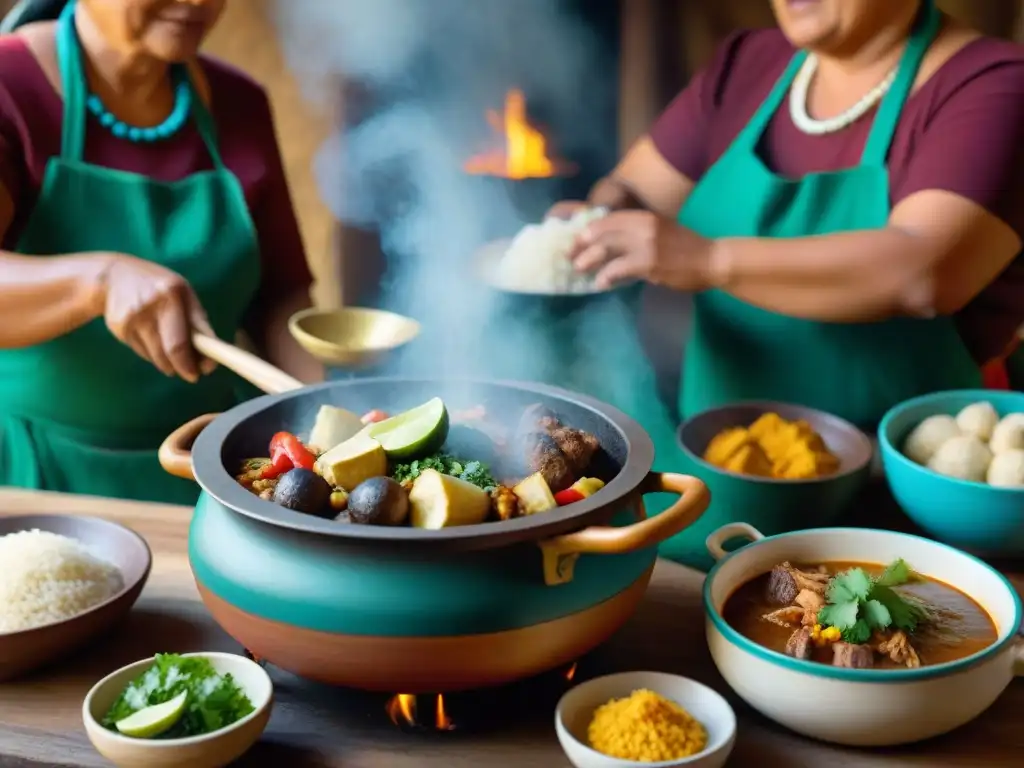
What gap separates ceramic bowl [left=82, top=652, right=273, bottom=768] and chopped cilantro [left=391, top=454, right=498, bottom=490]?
0.28m

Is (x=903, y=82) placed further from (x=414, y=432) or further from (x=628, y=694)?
(x=628, y=694)

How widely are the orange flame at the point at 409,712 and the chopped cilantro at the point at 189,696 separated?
180 millimetres

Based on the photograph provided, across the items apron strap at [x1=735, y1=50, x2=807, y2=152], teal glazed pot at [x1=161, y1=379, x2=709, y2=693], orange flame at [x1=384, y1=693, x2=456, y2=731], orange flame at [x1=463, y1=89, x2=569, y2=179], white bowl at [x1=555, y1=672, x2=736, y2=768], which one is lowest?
orange flame at [x1=384, y1=693, x2=456, y2=731]

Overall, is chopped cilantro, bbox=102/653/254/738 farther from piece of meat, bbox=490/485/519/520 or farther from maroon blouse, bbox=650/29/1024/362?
maroon blouse, bbox=650/29/1024/362

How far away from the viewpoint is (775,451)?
1.77m

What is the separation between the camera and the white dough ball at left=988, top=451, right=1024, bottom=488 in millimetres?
1499

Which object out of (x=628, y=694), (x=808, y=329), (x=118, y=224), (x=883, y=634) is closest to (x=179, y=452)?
(x=628, y=694)

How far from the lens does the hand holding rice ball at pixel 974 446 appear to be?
1.52 metres

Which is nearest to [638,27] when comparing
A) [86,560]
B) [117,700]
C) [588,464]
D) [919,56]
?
[919,56]

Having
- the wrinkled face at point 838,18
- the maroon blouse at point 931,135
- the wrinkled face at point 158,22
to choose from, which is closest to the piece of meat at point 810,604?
the maroon blouse at point 931,135

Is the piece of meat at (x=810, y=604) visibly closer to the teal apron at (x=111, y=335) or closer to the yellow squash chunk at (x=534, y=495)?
the yellow squash chunk at (x=534, y=495)

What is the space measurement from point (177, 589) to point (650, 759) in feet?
2.48

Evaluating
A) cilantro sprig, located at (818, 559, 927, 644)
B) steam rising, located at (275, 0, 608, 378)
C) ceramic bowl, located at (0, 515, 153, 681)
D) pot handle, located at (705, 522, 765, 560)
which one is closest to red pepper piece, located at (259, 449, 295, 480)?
ceramic bowl, located at (0, 515, 153, 681)

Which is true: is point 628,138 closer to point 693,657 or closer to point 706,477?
point 706,477
